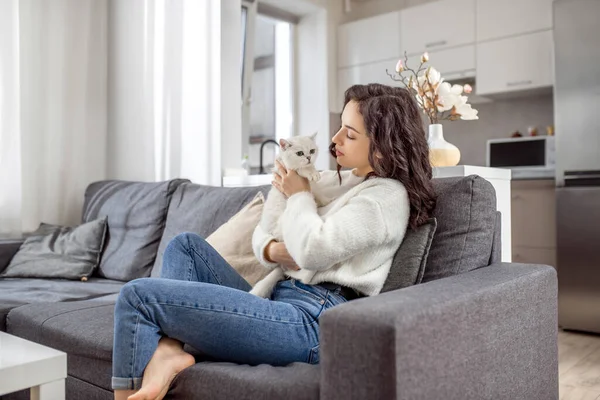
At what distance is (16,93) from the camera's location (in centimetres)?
290

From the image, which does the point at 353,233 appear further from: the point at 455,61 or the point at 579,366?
the point at 455,61

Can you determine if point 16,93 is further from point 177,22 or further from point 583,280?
point 583,280

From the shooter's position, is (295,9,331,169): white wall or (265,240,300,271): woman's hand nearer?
(265,240,300,271): woman's hand

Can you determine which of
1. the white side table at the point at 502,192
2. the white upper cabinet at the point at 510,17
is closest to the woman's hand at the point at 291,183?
the white side table at the point at 502,192

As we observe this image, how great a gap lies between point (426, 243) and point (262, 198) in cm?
82

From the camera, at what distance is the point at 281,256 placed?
1.44 metres

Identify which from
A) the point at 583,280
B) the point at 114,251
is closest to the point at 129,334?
the point at 114,251

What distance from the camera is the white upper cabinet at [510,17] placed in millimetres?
3750

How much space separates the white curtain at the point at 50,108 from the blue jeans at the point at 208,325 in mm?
2002

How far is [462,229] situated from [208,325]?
70 centimetres

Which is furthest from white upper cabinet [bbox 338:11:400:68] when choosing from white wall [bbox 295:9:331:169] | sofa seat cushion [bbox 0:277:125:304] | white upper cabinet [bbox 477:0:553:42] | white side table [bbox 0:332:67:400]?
white side table [bbox 0:332:67:400]

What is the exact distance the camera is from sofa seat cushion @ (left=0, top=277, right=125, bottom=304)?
2.08 metres

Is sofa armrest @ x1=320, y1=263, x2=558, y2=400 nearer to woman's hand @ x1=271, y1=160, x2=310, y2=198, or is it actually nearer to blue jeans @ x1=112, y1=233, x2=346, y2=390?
blue jeans @ x1=112, y1=233, x2=346, y2=390

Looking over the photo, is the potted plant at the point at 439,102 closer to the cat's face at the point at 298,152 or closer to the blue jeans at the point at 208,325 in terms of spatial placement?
the cat's face at the point at 298,152
